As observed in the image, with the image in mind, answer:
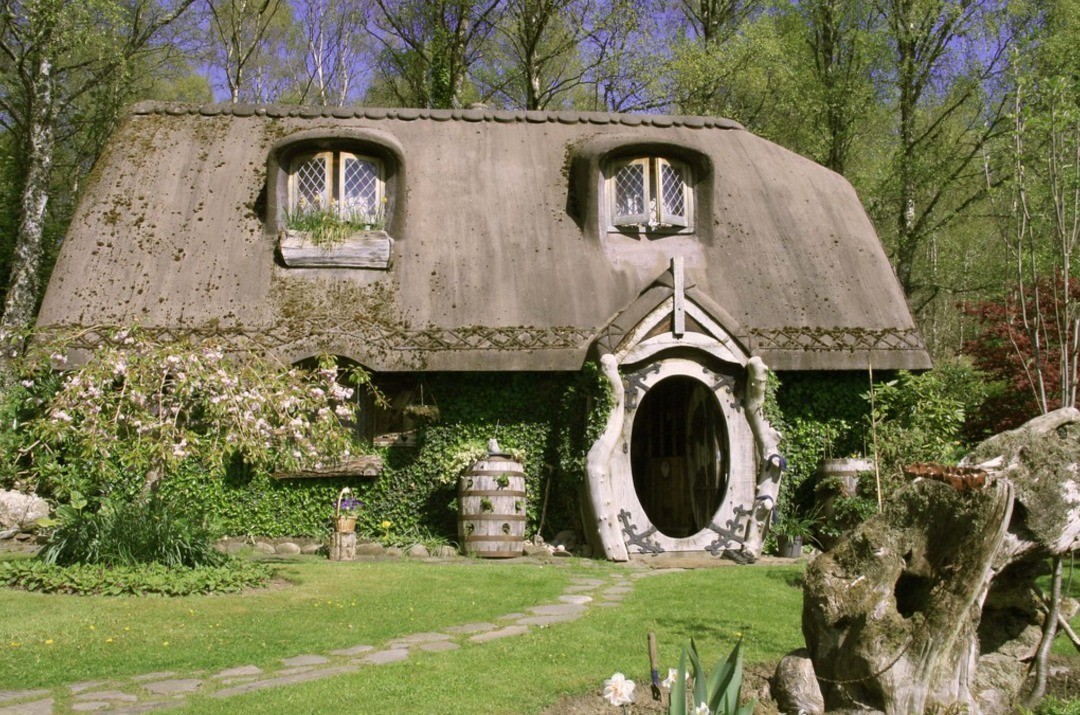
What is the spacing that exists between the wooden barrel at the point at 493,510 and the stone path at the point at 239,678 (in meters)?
3.90

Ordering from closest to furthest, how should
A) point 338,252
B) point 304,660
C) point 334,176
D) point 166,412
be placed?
point 304,660
point 166,412
point 338,252
point 334,176

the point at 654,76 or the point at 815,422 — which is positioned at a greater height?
the point at 654,76

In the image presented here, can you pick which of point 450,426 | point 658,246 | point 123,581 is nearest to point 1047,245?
point 658,246

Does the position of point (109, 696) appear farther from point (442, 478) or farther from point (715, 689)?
point (442, 478)

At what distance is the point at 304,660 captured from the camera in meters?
6.68

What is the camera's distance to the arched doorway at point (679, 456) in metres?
13.8

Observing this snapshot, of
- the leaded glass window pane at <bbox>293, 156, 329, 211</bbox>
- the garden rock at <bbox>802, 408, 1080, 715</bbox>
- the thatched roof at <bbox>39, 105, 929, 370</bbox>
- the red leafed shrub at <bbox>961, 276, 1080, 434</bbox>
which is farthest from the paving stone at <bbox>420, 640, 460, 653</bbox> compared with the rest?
the red leafed shrub at <bbox>961, 276, 1080, 434</bbox>

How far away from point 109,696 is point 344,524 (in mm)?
6294

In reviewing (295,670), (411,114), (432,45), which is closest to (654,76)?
(432,45)

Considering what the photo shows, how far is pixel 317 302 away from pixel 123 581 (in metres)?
5.57

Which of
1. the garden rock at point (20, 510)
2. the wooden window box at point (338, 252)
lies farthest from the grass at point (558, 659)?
the garden rock at point (20, 510)

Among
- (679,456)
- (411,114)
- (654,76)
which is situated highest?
(654,76)

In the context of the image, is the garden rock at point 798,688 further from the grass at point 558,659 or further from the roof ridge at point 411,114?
the roof ridge at point 411,114

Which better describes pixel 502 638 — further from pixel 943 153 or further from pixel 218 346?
pixel 943 153
